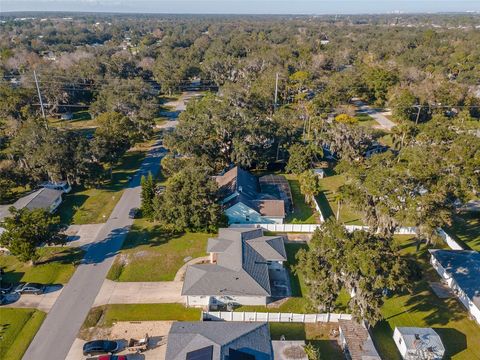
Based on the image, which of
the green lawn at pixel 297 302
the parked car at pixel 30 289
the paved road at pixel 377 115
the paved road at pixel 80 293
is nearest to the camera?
the paved road at pixel 80 293

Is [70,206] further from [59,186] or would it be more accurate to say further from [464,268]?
[464,268]

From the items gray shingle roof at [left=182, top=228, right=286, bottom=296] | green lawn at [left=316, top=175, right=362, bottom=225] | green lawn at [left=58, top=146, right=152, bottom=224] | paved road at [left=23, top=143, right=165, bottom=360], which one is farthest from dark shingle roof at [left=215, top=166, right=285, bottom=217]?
green lawn at [left=58, top=146, right=152, bottom=224]

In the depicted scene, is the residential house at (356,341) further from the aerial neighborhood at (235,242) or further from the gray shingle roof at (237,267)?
the gray shingle roof at (237,267)

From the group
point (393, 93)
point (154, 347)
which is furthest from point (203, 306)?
point (393, 93)

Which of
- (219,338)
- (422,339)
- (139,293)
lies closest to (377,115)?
(422,339)

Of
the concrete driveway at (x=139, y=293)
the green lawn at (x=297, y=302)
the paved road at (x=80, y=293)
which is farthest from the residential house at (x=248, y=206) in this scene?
the paved road at (x=80, y=293)

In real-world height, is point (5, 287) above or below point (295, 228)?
below

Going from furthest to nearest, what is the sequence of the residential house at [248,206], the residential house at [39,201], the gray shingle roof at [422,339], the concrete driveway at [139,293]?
the residential house at [39,201], the residential house at [248,206], the concrete driveway at [139,293], the gray shingle roof at [422,339]
